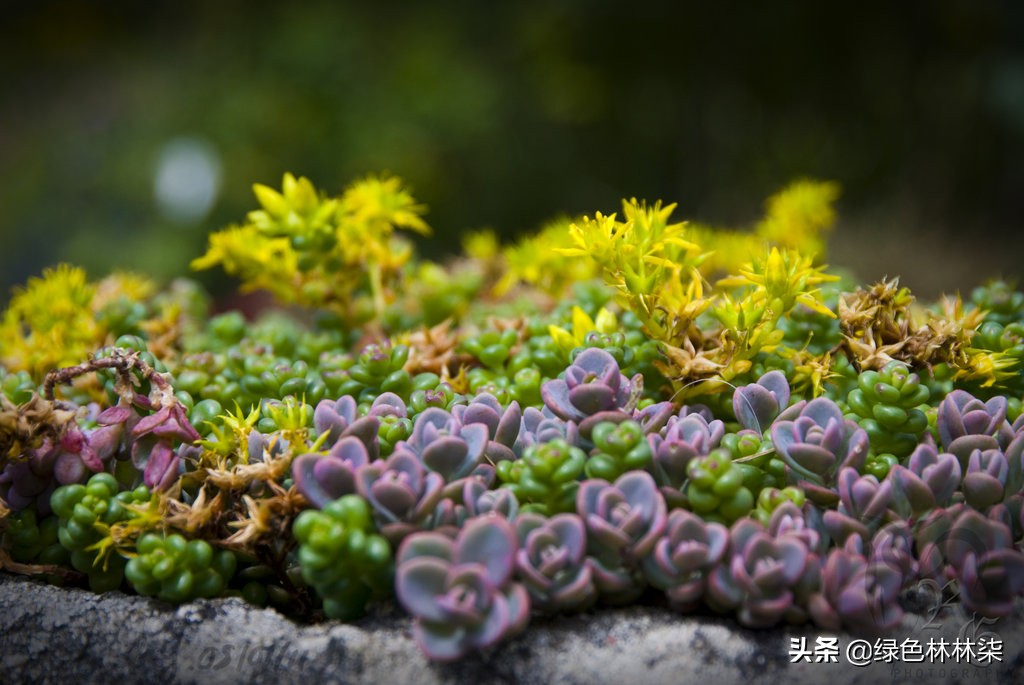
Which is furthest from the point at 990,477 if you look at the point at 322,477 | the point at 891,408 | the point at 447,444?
the point at 322,477

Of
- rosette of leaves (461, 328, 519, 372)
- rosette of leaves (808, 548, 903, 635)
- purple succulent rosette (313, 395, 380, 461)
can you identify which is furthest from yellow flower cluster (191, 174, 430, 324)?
rosette of leaves (808, 548, 903, 635)

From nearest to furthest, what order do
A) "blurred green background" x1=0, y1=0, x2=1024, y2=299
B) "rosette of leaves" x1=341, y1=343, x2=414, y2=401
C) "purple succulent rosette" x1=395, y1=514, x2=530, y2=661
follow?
"purple succulent rosette" x1=395, y1=514, x2=530, y2=661
"rosette of leaves" x1=341, y1=343, x2=414, y2=401
"blurred green background" x1=0, y1=0, x2=1024, y2=299

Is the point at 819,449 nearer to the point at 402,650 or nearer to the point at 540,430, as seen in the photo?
the point at 540,430

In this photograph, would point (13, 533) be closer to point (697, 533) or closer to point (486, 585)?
point (486, 585)

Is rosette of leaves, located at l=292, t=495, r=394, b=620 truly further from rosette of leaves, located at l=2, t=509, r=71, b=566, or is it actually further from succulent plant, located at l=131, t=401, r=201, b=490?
rosette of leaves, located at l=2, t=509, r=71, b=566

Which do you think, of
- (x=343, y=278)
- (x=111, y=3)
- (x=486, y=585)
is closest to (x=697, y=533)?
(x=486, y=585)

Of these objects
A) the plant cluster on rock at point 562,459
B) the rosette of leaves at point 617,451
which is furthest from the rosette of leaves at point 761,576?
the rosette of leaves at point 617,451
